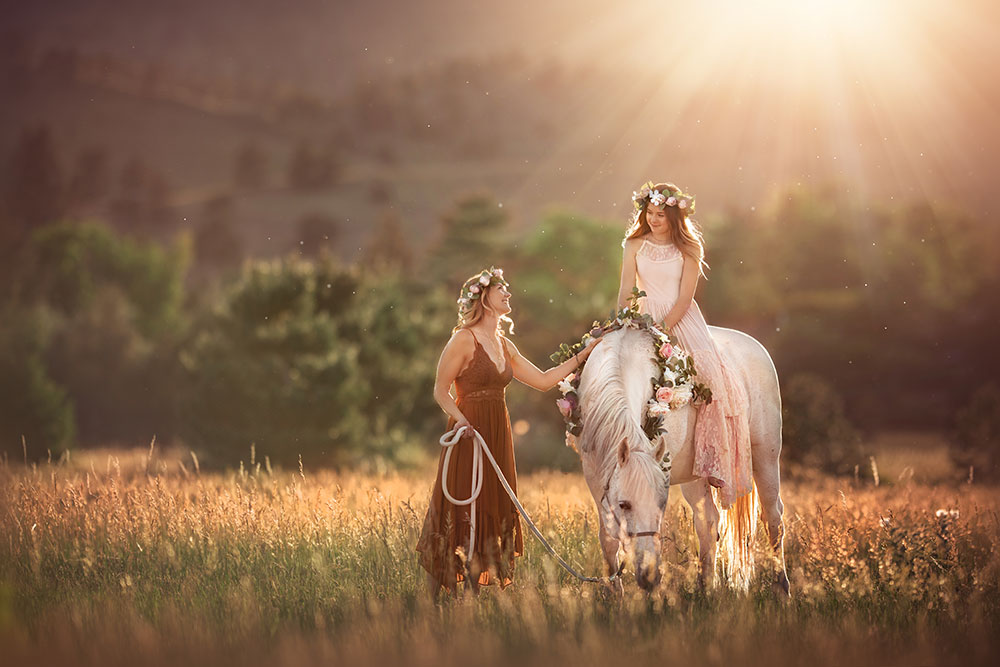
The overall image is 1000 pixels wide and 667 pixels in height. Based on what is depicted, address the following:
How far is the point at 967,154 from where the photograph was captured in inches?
3034

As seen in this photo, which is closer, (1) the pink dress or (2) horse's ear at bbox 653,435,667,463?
(2) horse's ear at bbox 653,435,667,463

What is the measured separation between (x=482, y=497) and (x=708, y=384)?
1.97 m

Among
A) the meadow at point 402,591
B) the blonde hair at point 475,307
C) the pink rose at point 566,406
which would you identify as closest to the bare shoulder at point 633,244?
the blonde hair at point 475,307

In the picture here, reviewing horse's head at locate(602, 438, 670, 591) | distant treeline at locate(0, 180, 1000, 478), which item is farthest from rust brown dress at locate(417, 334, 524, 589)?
distant treeline at locate(0, 180, 1000, 478)

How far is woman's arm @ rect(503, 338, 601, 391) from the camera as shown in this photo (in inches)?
299

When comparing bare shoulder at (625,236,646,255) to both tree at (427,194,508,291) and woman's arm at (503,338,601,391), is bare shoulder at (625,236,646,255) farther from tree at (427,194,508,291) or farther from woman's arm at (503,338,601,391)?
tree at (427,194,508,291)

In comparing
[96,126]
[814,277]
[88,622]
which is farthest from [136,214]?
[88,622]

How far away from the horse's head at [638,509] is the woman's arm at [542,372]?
59.8 inches

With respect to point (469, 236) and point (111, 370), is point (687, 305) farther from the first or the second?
point (469, 236)

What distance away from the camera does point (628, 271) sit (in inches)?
312

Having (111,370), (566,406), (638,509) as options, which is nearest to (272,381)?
(566,406)

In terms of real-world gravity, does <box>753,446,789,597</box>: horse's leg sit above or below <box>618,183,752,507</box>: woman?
below

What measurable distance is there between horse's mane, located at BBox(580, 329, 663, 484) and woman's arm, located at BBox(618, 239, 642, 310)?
1.43 ft

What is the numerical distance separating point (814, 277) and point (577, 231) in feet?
77.3
